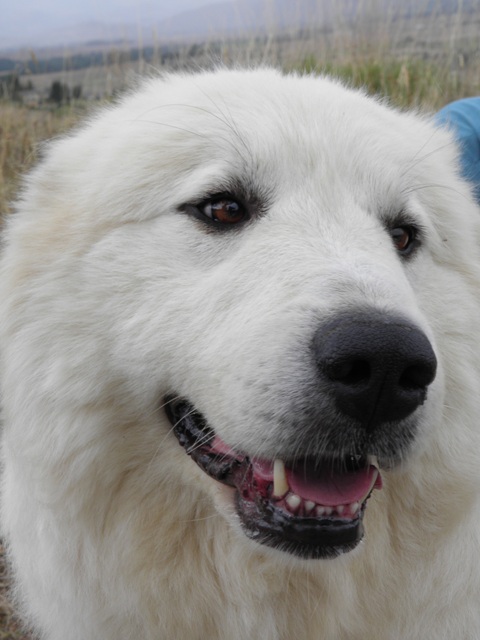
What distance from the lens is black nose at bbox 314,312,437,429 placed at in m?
1.80

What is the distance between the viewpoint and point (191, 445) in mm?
2268

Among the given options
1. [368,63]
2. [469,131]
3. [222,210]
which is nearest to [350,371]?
[222,210]

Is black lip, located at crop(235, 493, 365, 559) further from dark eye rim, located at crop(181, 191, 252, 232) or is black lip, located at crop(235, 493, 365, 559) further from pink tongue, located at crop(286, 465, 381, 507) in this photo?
dark eye rim, located at crop(181, 191, 252, 232)

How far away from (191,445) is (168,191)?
32.7 inches

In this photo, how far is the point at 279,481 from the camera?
2088mm

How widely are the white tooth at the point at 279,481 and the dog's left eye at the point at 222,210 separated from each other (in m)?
0.80

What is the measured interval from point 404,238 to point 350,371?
85 centimetres

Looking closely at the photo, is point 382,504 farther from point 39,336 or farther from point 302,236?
point 39,336

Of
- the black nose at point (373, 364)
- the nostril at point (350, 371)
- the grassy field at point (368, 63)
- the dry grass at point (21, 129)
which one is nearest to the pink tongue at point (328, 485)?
the black nose at point (373, 364)

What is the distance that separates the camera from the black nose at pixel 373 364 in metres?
1.80

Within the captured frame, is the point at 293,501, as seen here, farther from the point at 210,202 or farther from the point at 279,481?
the point at 210,202

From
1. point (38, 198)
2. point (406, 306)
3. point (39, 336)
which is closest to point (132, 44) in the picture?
point (38, 198)

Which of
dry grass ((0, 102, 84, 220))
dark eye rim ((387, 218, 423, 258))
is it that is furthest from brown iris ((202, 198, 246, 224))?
dry grass ((0, 102, 84, 220))

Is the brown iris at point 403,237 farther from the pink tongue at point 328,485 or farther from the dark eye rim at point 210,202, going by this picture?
the pink tongue at point 328,485
